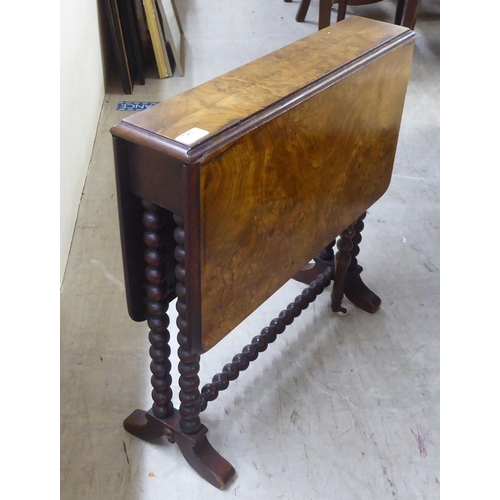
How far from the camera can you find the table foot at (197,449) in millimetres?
1647

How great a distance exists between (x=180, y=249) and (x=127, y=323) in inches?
35.9

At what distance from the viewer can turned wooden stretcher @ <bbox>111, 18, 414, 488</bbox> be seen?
120cm

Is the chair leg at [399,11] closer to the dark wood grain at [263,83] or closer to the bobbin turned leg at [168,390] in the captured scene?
the dark wood grain at [263,83]

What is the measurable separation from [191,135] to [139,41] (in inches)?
107

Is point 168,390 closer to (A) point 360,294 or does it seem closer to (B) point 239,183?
(B) point 239,183

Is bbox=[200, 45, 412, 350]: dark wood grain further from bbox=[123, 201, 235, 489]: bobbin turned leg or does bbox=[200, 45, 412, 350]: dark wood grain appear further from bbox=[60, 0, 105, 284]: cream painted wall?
bbox=[60, 0, 105, 284]: cream painted wall

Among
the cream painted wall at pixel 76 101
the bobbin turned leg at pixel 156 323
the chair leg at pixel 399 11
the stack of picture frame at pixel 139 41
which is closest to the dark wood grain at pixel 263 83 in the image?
the bobbin turned leg at pixel 156 323

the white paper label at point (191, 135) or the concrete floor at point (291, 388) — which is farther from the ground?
the white paper label at point (191, 135)

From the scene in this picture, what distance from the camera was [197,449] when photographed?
5.48ft

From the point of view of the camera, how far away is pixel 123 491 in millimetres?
1626

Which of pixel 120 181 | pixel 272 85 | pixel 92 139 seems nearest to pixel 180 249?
pixel 120 181

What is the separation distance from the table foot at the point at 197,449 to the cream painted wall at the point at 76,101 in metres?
0.83

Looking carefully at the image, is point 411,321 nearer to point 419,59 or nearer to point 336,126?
point 336,126

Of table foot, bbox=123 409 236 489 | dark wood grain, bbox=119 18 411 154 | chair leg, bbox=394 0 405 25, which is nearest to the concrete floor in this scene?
table foot, bbox=123 409 236 489
